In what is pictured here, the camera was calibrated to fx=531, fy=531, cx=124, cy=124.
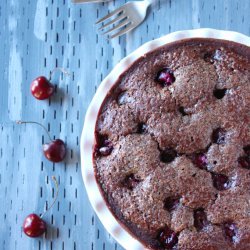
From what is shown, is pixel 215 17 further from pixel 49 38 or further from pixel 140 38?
pixel 49 38

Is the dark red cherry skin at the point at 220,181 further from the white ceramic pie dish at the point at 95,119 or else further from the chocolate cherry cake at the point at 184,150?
the white ceramic pie dish at the point at 95,119

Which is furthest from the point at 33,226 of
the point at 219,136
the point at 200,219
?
the point at 219,136

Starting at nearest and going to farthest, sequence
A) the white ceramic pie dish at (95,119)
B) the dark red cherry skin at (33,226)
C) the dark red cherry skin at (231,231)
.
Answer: the dark red cherry skin at (231,231) → the white ceramic pie dish at (95,119) → the dark red cherry skin at (33,226)

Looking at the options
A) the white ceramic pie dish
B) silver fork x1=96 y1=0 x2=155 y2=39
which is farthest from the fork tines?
the white ceramic pie dish

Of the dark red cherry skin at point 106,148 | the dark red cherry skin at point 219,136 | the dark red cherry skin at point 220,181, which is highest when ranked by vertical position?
the dark red cherry skin at point 219,136

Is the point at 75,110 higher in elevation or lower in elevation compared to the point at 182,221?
higher

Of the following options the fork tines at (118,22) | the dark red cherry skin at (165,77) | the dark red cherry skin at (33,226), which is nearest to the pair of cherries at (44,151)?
the dark red cherry skin at (33,226)

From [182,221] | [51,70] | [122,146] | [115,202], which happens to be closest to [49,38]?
[51,70]
